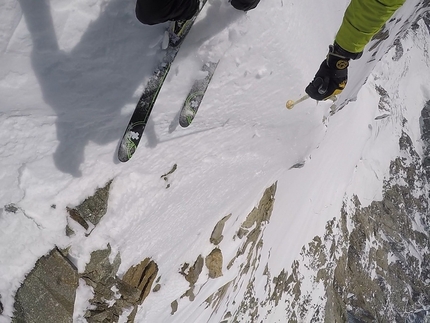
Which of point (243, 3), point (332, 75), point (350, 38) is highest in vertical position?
point (243, 3)

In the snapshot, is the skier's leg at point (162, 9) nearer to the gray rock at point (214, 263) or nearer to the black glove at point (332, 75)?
the black glove at point (332, 75)

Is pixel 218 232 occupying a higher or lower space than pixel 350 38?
lower

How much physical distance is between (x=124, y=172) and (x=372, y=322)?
51.0ft

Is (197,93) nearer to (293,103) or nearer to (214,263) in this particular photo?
(293,103)

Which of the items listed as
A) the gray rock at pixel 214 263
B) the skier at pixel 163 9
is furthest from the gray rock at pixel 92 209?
the gray rock at pixel 214 263

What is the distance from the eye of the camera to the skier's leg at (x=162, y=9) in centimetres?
223

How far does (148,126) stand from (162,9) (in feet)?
5.00

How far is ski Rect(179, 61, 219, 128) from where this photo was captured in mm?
3545

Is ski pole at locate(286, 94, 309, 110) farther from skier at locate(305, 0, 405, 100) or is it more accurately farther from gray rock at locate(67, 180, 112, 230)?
gray rock at locate(67, 180, 112, 230)

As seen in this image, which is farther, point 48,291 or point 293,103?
point 293,103

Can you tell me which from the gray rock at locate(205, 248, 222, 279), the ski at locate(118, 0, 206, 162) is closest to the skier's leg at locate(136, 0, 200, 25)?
the ski at locate(118, 0, 206, 162)

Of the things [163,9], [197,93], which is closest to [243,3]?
[163,9]

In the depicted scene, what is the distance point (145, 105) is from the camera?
3270 millimetres

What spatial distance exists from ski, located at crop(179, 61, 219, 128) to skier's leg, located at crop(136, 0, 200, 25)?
1167mm
